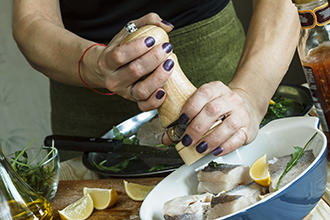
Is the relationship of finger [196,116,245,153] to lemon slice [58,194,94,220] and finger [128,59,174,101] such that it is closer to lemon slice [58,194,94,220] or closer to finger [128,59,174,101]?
finger [128,59,174,101]

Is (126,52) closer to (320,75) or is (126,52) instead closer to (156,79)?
(156,79)

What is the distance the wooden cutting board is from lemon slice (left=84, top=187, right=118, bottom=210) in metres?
0.01

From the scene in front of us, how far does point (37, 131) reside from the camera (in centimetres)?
326

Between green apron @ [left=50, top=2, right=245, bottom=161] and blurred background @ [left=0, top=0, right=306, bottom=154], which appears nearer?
green apron @ [left=50, top=2, right=245, bottom=161]

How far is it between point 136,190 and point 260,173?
0.33 meters

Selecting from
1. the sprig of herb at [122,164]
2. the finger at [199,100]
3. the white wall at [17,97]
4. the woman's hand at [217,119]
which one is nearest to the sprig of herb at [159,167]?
the sprig of herb at [122,164]

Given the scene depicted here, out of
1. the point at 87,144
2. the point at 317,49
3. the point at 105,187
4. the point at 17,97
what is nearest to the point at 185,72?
the point at 87,144

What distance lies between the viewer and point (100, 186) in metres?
0.99

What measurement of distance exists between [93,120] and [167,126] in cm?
80

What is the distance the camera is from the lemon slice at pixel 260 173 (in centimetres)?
69

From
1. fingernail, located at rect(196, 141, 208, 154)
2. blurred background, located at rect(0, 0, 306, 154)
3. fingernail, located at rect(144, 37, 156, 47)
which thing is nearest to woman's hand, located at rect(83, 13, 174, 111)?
fingernail, located at rect(144, 37, 156, 47)

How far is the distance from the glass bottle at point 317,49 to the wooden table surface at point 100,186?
183 mm

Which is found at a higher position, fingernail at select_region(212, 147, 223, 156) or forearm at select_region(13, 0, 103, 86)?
forearm at select_region(13, 0, 103, 86)

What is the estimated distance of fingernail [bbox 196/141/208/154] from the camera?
0.80 metres
